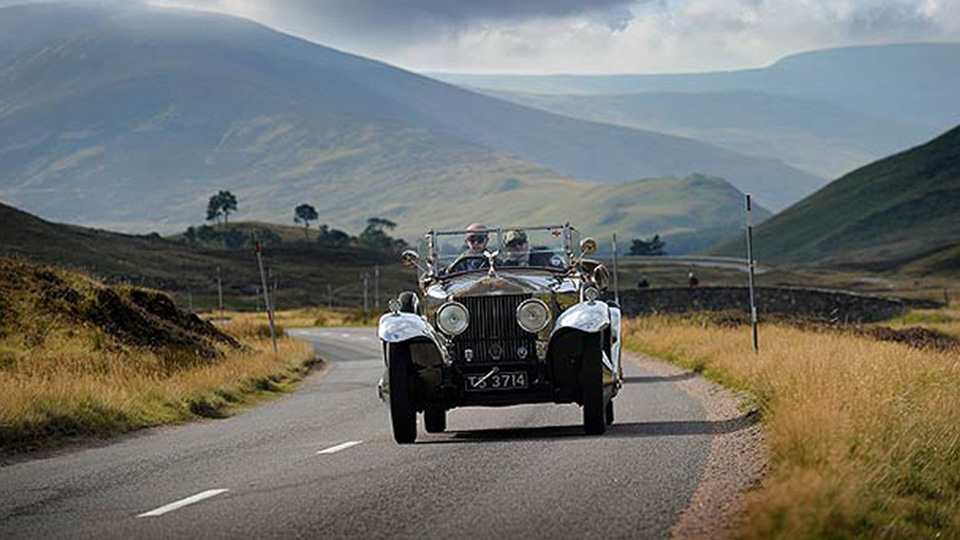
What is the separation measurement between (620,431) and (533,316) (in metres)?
1.62

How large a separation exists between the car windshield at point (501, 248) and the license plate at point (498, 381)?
1986 mm

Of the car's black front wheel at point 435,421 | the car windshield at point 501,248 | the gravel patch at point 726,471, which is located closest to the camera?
the gravel patch at point 726,471

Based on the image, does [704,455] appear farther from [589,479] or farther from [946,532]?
[946,532]

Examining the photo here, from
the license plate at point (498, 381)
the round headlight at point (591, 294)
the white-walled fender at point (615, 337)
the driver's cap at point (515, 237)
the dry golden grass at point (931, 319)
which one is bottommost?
the dry golden grass at point (931, 319)

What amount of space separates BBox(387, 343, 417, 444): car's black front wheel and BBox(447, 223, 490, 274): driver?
2163 millimetres

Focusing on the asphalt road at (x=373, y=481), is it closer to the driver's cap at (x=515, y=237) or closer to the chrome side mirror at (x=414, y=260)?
the chrome side mirror at (x=414, y=260)

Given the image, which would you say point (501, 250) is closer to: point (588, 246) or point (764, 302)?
point (588, 246)

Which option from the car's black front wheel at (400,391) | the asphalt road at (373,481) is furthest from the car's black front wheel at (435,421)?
the car's black front wheel at (400,391)

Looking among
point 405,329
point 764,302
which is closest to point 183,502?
point 405,329

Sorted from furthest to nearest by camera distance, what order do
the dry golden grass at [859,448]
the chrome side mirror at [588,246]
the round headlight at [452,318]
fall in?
the chrome side mirror at [588,246] → the round headlight at [452,318] → the dry golden grass at [859,448]

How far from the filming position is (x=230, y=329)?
194 ft

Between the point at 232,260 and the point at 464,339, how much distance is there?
153 metres

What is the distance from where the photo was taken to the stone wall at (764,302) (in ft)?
274

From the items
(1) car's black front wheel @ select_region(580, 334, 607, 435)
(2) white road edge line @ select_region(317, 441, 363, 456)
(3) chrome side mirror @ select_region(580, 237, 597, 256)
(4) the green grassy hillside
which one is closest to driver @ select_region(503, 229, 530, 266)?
(3) chrome side mirror @ select_region(580, 237, 597, 256)
